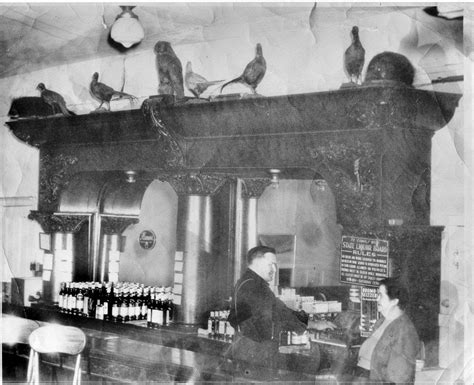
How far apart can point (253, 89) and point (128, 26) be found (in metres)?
0.94

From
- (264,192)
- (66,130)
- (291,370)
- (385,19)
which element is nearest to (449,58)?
(385,19)

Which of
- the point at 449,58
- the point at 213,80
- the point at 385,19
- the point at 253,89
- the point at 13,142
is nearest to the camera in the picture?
the point at 449,58

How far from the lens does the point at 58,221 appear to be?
18.4 ft

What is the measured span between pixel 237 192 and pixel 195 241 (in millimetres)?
643

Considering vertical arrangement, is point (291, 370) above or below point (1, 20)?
below

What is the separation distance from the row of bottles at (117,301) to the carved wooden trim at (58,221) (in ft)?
1.55

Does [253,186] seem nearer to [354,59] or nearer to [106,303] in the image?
[106,303]

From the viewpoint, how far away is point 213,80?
4.50 m

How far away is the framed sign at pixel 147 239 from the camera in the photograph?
6031 mm

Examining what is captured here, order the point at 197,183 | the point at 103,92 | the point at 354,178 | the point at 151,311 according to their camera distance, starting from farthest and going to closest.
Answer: the point at 151,311, the point at 103,92, the point at 197,183, the point at 354,178

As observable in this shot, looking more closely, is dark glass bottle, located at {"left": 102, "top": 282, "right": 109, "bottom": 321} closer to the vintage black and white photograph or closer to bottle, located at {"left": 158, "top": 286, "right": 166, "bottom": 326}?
the vintage black and white photograph

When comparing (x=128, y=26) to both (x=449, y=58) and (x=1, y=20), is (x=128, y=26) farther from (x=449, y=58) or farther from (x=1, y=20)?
(x=449, y=58)

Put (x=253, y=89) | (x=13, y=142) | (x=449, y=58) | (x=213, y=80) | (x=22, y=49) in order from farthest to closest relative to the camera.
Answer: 1. (x=13, y=142)
2. (x=22, y=49)
3. (x=213, y=80)
4. (x=253, y=89)
5. (x=449, y=58)

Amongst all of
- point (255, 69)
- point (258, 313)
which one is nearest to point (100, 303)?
point (258, 313)
